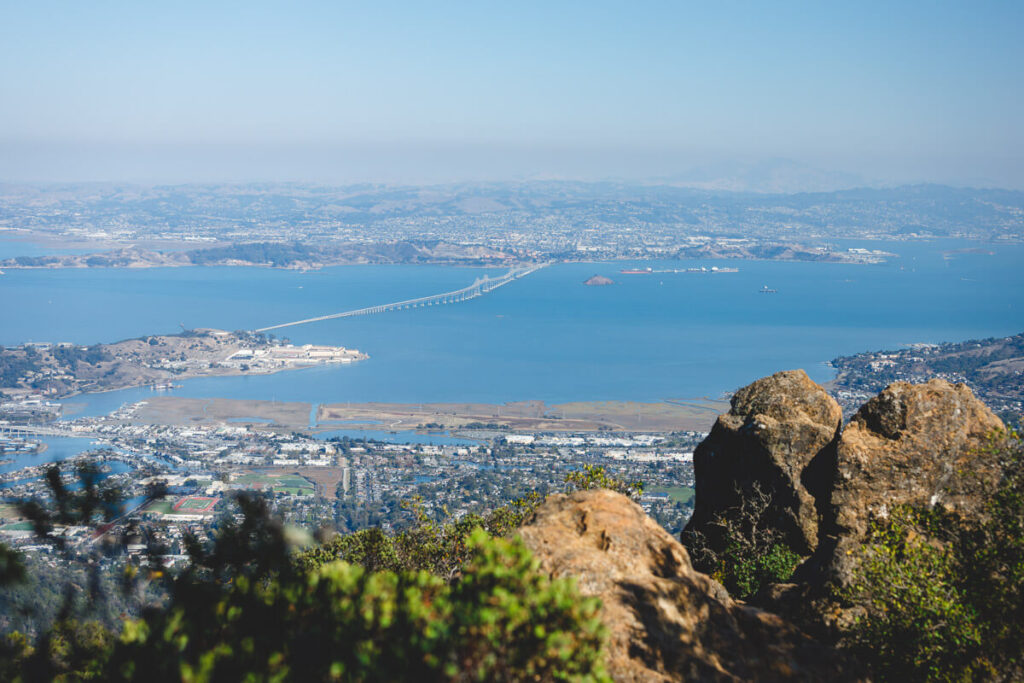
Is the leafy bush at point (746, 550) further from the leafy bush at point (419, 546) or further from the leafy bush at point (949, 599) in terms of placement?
the leafy bush at point (419, 546)

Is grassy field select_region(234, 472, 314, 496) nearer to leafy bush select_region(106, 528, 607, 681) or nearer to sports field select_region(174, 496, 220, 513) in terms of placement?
sports field select_region(174, 496, 220, 513)

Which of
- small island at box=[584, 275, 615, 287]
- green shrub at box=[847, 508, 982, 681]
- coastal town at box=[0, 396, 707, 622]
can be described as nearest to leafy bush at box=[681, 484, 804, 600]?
green shrub at box=[847, 508, 982, 681]

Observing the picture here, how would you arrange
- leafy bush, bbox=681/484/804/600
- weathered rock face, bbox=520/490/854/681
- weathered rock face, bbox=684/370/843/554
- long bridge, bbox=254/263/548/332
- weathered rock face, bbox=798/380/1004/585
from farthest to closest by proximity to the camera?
long bridge, bbox=254/263/548/332 < weathered rock face, bbox=684/370/843/554 < leafy bush, bbox=681/484/804/600 < weathered rock face, bbox=798/380/1004/585 < weathered rock face, bbox=520/490/854/681

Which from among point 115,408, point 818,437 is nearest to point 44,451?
point 115,408

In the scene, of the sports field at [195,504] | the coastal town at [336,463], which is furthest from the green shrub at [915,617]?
the sports field at [195,504]

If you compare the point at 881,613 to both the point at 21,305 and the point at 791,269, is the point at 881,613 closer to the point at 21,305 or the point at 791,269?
the point at 21,305
